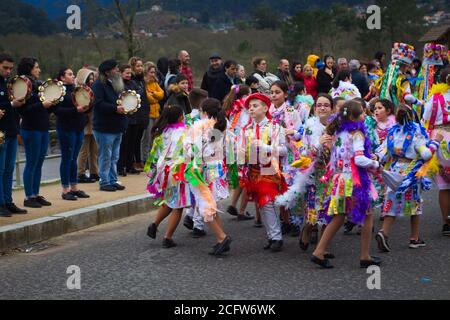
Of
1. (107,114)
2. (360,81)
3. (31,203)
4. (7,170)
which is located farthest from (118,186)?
(360,81)

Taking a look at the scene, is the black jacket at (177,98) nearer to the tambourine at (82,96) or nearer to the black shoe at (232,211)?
the tambourine at (82,96)

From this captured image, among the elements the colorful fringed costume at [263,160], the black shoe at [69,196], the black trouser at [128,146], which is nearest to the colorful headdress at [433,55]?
the black trouser at [128,146]

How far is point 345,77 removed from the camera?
12.0 metres

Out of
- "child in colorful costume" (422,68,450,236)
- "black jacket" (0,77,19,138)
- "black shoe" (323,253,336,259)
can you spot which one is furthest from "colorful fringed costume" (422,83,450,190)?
"black jacket" (0,77,19,138)

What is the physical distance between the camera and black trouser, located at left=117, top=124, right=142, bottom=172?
13.0 metres

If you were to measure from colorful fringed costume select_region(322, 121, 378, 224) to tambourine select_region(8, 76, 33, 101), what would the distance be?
371cm

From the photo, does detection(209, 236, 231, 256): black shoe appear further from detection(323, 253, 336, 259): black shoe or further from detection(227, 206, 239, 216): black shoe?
detection(227, 206, 239, 216): black shoe

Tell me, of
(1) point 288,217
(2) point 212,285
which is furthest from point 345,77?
(2) point 212,285

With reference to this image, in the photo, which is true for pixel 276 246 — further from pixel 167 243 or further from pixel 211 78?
pixel 211 78

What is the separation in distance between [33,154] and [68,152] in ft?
2.50

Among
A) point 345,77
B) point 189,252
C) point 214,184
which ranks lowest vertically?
point 189,252

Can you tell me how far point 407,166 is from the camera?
326 inches

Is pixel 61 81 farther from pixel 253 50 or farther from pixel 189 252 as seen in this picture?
pixel 253 50

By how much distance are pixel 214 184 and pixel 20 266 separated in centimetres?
207
